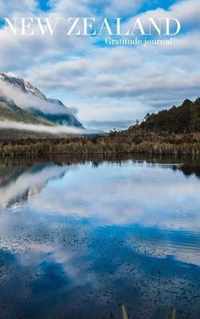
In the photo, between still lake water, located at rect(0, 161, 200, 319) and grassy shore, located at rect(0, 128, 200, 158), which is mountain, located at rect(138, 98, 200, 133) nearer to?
grassy shore, located at rect(0, 128, 200, 158)

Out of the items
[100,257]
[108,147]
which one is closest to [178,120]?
[108,147]

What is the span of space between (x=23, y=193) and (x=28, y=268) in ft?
77.4

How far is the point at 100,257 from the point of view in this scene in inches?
715

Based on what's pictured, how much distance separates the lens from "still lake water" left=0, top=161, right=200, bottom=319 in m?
13.2

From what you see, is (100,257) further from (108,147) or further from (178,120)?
(178,120)

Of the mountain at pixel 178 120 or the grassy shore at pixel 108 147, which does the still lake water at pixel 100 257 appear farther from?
the mountain at pixel 178 120

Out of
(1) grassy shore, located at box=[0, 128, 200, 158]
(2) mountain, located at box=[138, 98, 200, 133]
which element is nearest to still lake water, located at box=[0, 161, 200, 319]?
(1) grassy shore, located at box=[0, 128, 200, 158]

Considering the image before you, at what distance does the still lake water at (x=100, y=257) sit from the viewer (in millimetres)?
13234

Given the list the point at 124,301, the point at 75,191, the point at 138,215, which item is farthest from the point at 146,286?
the point at 75,191

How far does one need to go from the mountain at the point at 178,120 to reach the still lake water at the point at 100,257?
4710 inches

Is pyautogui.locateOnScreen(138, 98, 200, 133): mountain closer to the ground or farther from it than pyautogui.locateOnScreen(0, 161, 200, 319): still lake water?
farther from it

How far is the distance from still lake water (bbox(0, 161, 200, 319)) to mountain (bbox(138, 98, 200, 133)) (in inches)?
4710

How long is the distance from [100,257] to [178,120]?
478 feet

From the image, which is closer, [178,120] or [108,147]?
[108,147]
